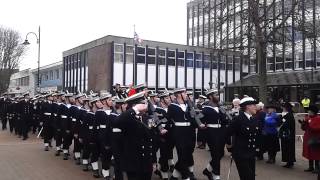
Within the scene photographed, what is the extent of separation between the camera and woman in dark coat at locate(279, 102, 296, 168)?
12.7m

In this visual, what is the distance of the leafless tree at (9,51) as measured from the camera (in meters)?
58.6

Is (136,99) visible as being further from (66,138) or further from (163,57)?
(163,57)

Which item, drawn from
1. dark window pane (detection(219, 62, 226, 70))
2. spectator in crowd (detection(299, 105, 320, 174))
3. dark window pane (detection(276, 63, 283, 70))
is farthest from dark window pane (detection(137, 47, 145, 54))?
spectator in crowd (detection(299, 105, 320, 174))

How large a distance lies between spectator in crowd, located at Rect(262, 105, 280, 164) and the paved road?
1.17 ft

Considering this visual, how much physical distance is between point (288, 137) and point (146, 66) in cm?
3618

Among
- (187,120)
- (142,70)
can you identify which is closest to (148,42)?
(142,70)

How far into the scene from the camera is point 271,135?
536 inches

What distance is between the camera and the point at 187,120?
393 inches

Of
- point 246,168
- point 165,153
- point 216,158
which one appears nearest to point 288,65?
point 165,153

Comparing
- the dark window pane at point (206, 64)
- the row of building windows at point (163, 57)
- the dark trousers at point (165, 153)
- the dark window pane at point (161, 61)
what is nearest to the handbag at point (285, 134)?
the dark trousers at point (165, 153)

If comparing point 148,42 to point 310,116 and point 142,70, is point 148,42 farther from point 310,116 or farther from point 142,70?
point 310,116

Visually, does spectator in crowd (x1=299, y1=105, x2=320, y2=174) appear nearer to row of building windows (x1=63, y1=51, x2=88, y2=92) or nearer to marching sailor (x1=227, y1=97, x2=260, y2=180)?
marching sailor (x1=227, y1=97, x2=260, y2=180)

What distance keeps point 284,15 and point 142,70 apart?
25487 mm

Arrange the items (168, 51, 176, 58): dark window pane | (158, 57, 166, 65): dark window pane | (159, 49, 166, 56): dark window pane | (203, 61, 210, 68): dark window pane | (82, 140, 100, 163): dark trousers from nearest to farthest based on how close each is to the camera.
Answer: (82, 140, 100, 163): dark trousers
(158, 57, 166, 65): dark window pane
(159, 49, 166, 56): dark window pane
(168, 51, 176, 58): dark window pane
(203, 61, 210, 68): dark window pane
